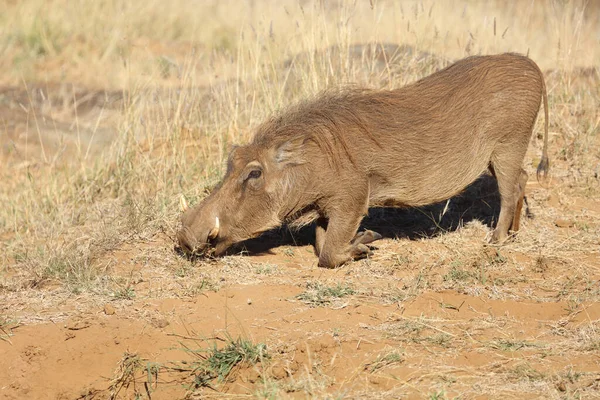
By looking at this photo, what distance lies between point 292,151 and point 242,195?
399mm

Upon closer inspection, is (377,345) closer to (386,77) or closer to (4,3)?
(386,77)

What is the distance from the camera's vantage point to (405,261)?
→ 4.95 metres

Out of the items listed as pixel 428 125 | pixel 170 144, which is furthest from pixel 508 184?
pixel 170 144

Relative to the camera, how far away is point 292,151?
190 inches

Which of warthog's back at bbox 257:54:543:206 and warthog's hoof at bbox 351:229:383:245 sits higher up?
warthog's back at bbox 257:54:543:206

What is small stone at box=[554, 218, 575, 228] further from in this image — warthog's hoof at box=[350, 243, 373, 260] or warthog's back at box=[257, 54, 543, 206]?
warthog's hoof at box=[350, 243, 373, 260]

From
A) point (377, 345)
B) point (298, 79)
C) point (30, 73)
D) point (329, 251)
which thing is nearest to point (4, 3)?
point (30, 73)

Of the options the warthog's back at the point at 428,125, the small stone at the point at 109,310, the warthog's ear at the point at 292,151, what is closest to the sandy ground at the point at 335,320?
the small stone at the point at 109,310

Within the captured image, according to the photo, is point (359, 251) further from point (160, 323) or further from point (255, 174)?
point (160, 323)

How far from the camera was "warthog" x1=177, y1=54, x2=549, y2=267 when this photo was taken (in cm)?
481

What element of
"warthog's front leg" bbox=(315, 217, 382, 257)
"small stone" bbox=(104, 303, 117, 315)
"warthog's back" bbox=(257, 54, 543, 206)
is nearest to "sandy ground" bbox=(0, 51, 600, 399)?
"small stone" bbox=(104, 303, 117, 315)

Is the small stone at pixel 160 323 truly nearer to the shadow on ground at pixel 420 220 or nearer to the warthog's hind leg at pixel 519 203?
the shadow on ground at pixel 420 220

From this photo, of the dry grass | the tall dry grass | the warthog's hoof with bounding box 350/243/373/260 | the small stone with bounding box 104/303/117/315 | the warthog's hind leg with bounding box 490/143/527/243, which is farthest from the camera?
the tall dry grass

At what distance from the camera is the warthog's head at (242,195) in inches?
189
